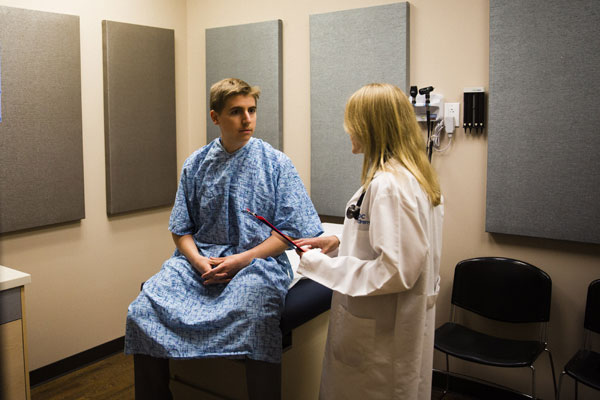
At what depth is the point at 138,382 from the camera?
6.93 feet

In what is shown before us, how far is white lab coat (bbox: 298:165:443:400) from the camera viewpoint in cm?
162

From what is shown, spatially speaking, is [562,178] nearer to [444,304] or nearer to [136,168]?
[444,304]

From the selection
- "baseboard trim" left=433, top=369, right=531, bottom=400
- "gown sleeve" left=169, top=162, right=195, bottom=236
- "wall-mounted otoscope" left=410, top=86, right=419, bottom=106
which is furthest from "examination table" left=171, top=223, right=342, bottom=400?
"wall-mounted otoscope" left=410, top=86, right=419, bottom=106

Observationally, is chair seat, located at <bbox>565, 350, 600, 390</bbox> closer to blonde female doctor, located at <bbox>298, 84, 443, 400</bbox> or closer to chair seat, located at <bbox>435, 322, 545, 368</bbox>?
chair seat, located at <bbox>435, 322, 545, 368</bbox>

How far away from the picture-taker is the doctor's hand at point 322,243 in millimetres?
1961

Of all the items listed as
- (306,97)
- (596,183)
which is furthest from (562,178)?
(306,97)

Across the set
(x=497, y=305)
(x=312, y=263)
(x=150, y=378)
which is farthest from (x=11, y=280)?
(x=497, y=305)

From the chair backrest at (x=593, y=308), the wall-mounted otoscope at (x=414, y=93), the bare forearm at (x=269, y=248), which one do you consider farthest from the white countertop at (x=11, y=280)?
the chair backrest at (x=593, y=308)

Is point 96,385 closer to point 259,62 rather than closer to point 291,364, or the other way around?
point 291,364

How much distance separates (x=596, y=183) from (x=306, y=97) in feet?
5.87

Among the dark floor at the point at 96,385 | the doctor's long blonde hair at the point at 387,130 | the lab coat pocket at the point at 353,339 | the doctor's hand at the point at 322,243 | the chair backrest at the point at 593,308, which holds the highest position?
the doctor's long blonde hair at the point at 387,130

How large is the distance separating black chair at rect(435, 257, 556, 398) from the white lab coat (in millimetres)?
820

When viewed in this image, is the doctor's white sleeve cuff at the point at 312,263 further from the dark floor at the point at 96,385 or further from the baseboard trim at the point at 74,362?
the baseboard trim at the point at 74,362

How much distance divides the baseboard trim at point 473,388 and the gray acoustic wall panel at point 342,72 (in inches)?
45.5
